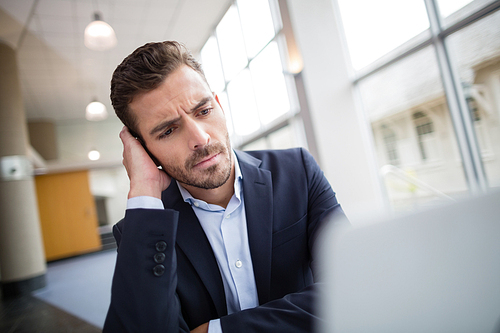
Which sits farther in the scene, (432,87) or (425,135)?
(425,135)

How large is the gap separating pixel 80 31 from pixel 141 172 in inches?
205

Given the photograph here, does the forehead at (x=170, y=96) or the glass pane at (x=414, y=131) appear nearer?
the forehead at (x=170, y=96)

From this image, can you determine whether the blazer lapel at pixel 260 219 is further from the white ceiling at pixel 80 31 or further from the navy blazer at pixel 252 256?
the white ceiling at pixel 80 31

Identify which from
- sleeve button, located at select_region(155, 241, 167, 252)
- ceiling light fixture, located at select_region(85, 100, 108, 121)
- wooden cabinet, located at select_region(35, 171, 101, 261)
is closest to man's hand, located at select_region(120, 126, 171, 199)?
sleeve button, located at select_region(155, 241, 167, 252)

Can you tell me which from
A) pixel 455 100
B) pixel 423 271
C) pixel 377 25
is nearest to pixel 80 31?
pixel 377 25

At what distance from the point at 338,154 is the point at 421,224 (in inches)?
127

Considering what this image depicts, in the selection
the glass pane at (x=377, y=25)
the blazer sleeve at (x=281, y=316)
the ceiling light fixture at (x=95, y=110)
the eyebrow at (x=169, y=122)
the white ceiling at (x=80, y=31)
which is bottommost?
the blazer sleeve at (x=281, y=316)

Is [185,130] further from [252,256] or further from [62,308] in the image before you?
[62,308]

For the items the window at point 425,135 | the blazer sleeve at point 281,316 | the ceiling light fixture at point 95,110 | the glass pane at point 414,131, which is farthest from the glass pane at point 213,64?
the blazer sleeve at point 281,316

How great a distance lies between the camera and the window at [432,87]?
216cm

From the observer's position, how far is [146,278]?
2.72ft

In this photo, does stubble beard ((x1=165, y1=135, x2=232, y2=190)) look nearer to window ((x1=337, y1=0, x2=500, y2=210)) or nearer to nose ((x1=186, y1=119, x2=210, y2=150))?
nose ((x1=186, y1=119, x2=210, y2=150))

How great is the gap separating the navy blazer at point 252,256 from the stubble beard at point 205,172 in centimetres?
10

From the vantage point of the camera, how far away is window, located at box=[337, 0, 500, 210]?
A: 216cm
